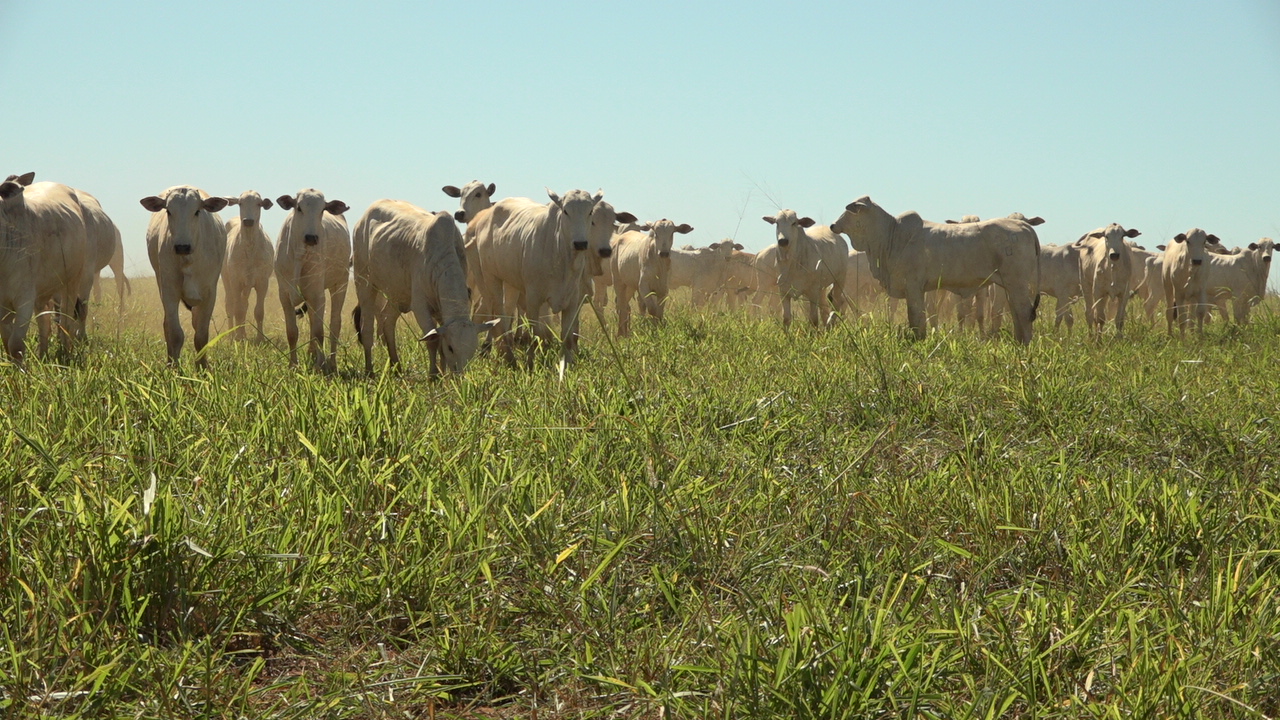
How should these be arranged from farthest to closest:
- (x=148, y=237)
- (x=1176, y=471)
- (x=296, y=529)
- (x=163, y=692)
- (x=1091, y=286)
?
(x=1091, y=286), (x=148, y=237), (x=1176, y=471), (x=296, y=529), (x=163, y=692)

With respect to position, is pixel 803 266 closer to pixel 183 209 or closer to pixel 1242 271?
pixel 183 209

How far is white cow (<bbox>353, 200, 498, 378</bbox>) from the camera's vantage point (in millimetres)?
8180

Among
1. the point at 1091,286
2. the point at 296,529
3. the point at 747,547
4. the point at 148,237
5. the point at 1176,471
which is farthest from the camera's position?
the point at 1091,286

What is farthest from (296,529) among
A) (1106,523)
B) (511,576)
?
(1106,523)

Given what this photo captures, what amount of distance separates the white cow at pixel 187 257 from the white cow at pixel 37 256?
82 cm

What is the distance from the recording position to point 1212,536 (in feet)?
13.2

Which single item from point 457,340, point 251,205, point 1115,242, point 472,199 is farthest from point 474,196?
point 1115,242

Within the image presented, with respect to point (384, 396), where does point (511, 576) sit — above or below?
below

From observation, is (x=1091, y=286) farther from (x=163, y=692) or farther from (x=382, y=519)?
(x=163, y=692)

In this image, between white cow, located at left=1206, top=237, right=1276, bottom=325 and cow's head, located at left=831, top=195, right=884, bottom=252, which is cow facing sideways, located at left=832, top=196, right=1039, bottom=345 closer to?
cow's head, located at left=831, top=195, right=884, bottom=252

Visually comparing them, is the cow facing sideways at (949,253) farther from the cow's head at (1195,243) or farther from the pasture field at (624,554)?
the pasture field at (624,554)

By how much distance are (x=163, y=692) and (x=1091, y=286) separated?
17.2 metres

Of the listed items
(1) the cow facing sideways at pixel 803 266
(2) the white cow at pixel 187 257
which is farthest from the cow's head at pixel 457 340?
(1) the cow facing sideways at pixel 803 266

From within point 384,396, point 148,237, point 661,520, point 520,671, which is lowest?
point 520,671
